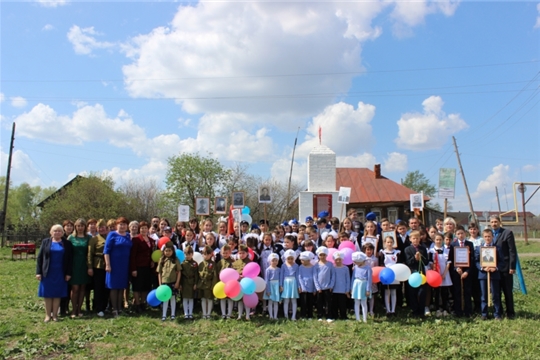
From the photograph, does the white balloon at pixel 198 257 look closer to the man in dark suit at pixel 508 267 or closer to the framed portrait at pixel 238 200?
the framed portrait at pixel 238 200

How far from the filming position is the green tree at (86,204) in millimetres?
27953

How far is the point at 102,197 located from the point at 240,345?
25.1 meters

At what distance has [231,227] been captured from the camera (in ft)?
38.7

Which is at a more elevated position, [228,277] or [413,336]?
[228,277]

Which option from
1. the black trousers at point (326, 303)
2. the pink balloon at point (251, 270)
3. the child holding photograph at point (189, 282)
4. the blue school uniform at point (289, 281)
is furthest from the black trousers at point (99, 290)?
the black trousers at point (326, 303)

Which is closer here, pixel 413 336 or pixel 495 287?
pixel 413 336

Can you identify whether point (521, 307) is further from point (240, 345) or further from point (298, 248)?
point (240, 345)

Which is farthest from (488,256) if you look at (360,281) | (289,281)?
(289,281)

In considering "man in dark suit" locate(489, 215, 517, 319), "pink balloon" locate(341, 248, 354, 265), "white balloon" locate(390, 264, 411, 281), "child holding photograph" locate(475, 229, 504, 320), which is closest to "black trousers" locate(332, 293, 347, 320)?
"pink balloon" locate(341, 248, 354, 265)

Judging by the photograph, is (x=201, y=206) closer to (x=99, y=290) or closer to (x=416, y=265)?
(x=99, y=290)

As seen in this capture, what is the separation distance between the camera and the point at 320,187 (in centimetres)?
1872

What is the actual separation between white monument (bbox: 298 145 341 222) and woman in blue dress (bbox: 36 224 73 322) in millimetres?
12065

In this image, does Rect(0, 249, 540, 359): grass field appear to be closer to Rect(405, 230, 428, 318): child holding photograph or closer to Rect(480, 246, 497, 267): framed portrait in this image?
Rect(405, 230, 428, 318): child holding photograph

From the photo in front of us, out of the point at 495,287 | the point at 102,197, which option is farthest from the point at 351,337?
the point at 102,197
